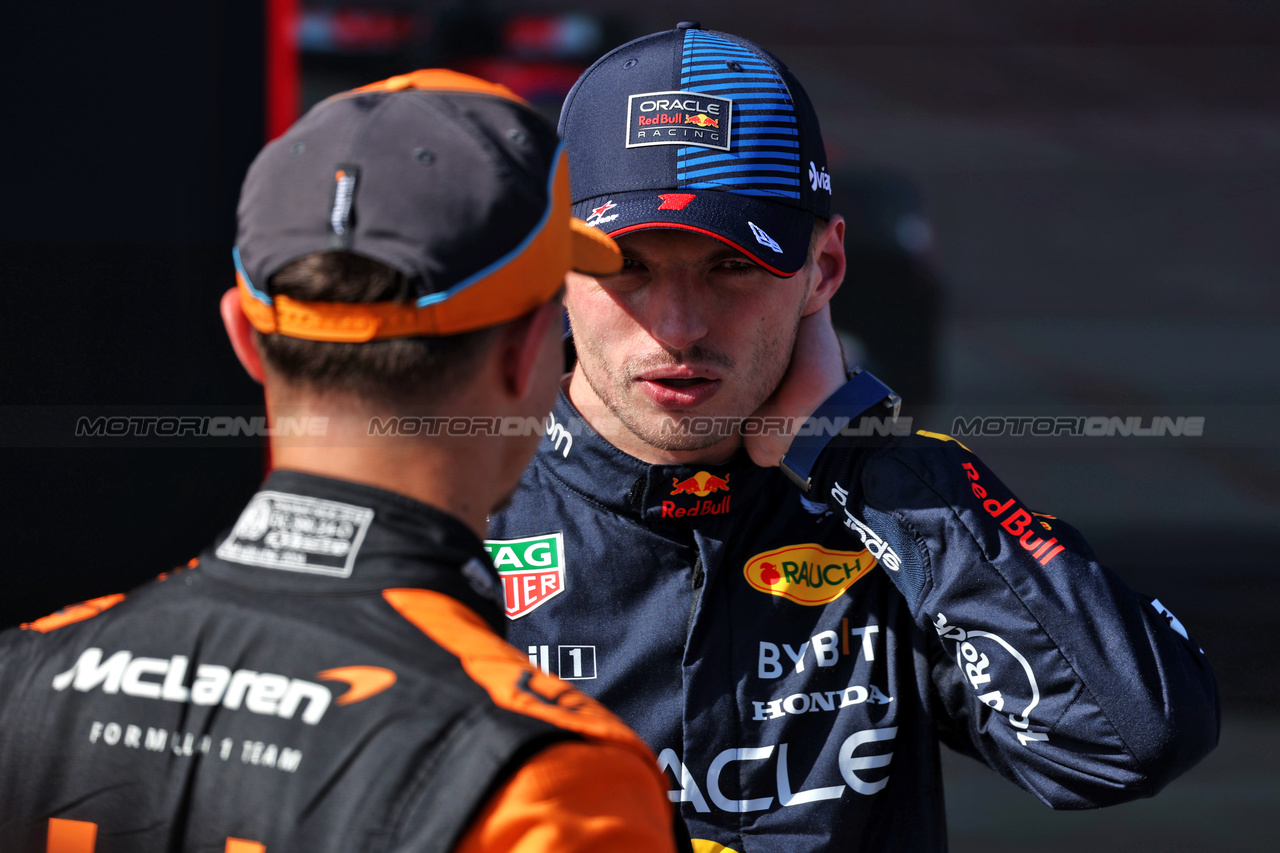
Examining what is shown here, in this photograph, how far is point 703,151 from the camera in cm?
142

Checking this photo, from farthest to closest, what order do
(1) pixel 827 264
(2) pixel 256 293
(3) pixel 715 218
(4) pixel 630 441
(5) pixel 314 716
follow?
1. (1) pixel 827 264
2. (4) pixel 630 441
3. (3) pixel 715 218
4. (2) pixel 256 293
5. (5) pixel 314 716

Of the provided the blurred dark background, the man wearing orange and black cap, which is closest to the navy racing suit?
the man wearing orange and black cap

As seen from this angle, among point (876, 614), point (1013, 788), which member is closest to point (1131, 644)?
point (876, 614)

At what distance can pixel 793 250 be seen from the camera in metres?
1.45

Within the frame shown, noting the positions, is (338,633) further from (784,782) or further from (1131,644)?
(1131,644)

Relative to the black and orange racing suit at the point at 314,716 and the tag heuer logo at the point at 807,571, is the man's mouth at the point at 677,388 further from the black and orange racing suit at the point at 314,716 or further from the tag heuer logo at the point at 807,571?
the black and orange racing suit at the point at 314,716

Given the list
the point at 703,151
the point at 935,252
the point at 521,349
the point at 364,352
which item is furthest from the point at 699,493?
the point at 935,252

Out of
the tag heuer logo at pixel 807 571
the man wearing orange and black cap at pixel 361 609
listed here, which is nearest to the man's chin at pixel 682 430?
the tag heuer logo at pixel 807 571

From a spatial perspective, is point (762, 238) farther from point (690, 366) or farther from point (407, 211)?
point (407, 211)

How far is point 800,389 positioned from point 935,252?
1.72 m

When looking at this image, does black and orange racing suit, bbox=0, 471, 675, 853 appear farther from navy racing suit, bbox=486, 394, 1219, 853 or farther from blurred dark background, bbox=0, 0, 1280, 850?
blurred dark background, bbox=0, 0, 1280, 850

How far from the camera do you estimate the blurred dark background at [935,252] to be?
9.16 ft

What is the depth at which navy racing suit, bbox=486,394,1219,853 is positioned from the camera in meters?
1.29

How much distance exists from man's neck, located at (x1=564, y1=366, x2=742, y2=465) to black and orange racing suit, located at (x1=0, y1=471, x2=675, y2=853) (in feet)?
2.17
